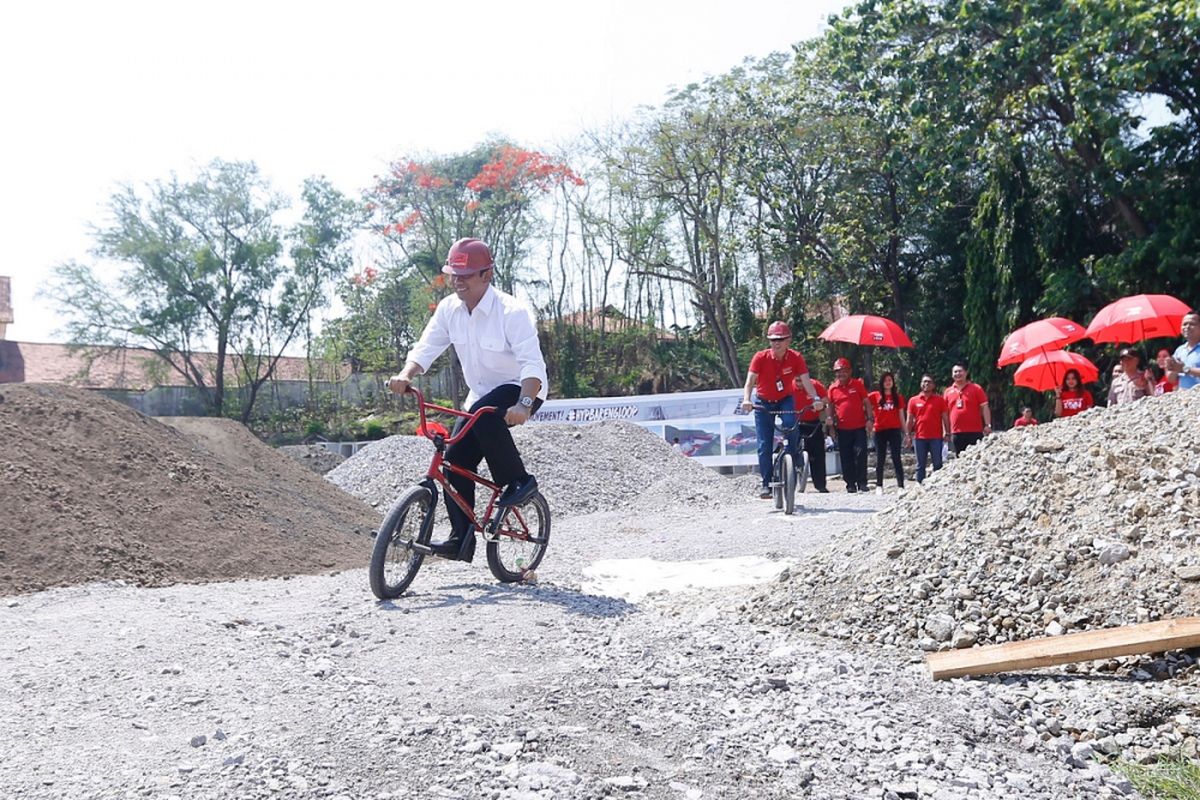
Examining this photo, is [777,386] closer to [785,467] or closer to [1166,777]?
[785,467]

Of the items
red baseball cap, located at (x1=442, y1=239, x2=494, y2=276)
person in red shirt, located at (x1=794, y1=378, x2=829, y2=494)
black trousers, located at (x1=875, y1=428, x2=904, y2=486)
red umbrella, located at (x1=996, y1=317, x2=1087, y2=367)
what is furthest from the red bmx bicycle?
red umbrella, located at (x1=996, y1=317, x2=1087, y2=367)

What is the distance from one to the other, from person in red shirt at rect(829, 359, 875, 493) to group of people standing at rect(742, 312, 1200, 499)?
12mm

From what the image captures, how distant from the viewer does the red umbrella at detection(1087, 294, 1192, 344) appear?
14.1 metres

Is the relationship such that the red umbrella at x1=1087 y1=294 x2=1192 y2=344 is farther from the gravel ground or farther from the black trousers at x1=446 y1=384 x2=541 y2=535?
the gravel ground

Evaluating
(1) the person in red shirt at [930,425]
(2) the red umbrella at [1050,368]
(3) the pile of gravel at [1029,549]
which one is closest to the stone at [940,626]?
(3) the pile of gravel at [1029,549]

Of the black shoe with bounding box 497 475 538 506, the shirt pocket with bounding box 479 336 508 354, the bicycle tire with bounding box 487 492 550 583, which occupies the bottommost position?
the bicycle tire with bounding box 487 492 550 583

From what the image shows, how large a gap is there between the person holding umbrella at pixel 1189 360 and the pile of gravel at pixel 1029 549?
13.8 ft

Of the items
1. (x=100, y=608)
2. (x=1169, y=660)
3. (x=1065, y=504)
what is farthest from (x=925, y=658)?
(x=100, y=608)

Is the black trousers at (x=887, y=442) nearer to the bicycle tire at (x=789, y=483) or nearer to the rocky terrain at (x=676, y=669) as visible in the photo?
the bicycle tire at (x=789, y=483)

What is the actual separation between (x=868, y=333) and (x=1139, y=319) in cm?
340

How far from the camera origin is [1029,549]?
495 centimetres

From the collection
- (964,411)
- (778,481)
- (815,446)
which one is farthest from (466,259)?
(964,411)

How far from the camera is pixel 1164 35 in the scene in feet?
60.2

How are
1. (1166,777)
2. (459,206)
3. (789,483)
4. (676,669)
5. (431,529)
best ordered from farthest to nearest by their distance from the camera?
(459,206) → (789,483) → (431,529) → (676,669) → (1166,777)
